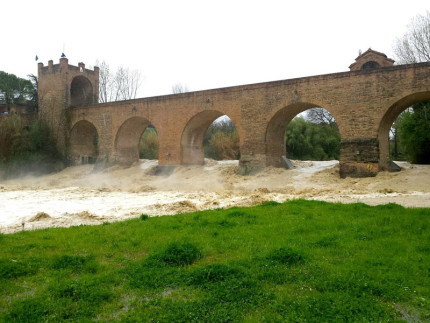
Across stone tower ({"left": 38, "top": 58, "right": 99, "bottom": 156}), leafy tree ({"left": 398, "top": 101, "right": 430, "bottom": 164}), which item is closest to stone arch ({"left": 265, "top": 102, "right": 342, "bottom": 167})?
leafy tree ({"left": 398, "top": 101, "right": 430, "bottom": 164})

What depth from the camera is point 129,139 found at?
80.2ft

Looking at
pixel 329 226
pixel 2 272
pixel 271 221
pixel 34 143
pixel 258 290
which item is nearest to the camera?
pixel 258 290

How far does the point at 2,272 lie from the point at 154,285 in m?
1.83

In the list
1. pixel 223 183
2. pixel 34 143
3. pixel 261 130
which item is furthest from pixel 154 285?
pixel 34 143

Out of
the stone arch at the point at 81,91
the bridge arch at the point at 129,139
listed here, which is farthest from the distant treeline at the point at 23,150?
the bridge arch at the point at 129,139

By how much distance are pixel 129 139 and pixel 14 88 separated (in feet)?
66.0

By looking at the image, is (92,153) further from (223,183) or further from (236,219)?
(236,219)

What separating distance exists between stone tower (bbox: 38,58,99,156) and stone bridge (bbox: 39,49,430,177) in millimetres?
73

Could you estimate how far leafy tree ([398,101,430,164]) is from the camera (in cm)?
1909

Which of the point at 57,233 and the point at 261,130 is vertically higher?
the point at 261,130

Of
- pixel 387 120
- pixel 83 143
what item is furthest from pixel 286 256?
pixel 83 143

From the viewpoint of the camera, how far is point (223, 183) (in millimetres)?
16656

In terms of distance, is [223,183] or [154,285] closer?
[154,285]

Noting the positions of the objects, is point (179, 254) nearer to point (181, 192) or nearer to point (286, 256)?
point (286, 256)
